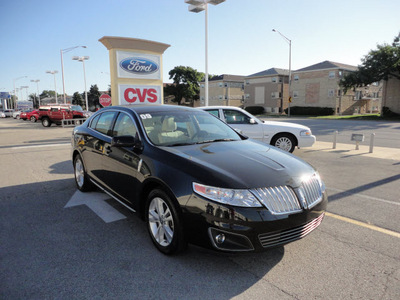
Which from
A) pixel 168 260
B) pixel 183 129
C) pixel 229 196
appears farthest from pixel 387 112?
pixel 168 260

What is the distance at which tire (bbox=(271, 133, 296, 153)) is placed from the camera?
9.44m

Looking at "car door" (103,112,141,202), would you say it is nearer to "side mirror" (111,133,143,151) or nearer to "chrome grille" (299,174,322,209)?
"side mirror" (111,133,143,151)

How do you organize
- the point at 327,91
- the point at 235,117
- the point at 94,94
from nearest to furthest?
the point at 235,117, the point at 327,91, the point at 94,94

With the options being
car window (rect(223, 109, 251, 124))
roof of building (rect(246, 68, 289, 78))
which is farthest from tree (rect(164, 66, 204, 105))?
car window (rect(223, 109, 251, 124))

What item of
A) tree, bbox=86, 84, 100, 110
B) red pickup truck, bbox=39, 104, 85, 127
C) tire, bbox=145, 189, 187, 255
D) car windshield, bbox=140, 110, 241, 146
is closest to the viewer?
tire, bbox=145, 189, 187, 255

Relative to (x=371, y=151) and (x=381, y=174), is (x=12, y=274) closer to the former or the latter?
(x=381, y=174)

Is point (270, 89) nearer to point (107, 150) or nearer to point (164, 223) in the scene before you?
point (107, 150)

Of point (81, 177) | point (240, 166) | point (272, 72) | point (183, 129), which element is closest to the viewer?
point (240, 166)

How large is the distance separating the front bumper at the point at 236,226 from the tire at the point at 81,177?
318cm

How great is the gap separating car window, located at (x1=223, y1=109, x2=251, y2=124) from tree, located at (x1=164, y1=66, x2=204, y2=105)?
63781 millimetres

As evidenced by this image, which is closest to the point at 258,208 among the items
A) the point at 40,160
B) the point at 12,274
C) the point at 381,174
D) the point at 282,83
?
the point at 12,274

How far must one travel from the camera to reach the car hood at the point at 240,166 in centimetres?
286

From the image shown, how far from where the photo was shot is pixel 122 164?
3.96 metres

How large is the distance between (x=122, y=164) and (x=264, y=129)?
6.25 m
